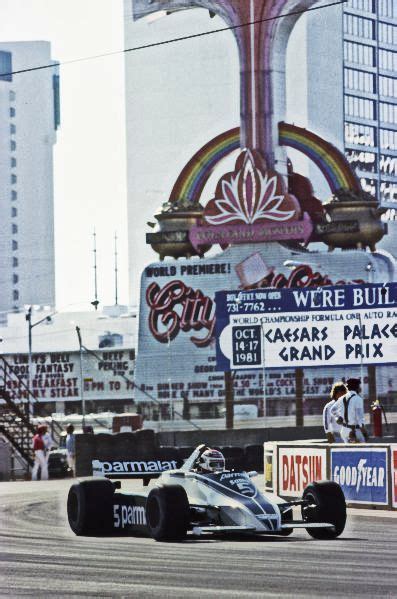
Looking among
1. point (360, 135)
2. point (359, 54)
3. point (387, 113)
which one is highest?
point (359, 54)

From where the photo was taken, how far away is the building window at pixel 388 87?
90312 millimetres

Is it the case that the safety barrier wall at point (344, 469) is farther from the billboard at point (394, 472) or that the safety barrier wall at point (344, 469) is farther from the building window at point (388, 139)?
the building window at point (388, 139)

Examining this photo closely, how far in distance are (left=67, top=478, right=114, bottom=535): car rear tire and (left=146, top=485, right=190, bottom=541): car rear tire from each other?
1.31 metres

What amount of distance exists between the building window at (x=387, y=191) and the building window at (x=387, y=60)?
30.9 feet

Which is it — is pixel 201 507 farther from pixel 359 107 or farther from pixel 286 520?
pixel 359 107

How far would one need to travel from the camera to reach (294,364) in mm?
51438

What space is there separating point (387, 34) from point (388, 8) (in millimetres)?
1709

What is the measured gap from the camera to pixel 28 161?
172 meters

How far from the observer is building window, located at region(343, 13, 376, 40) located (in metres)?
83.6

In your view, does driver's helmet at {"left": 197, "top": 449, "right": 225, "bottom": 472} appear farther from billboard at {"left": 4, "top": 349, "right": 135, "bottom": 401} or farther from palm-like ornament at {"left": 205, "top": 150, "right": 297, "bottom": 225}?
billboard at {"left": 4, "top": 349, "right": 135, "bottom": 401}

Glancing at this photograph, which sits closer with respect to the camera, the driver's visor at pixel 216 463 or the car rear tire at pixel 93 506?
the car rear tire at pixel 93 506

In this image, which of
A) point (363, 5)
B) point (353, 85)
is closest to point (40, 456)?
point (363, 5)

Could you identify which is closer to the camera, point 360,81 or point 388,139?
point 360,81

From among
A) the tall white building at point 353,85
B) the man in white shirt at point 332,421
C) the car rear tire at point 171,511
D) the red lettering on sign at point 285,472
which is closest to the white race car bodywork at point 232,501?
the car rear tire at point 171,511
